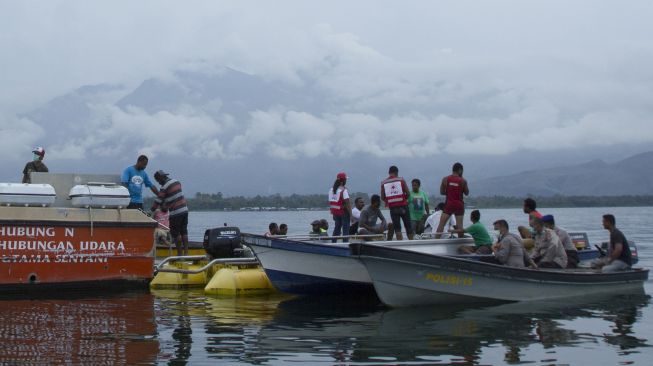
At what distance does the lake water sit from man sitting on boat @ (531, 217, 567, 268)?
0.78 metres

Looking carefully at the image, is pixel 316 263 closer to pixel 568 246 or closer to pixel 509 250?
pixel 509 250

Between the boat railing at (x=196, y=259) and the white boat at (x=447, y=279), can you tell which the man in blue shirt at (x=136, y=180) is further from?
the white boat at (x=447, y=279)

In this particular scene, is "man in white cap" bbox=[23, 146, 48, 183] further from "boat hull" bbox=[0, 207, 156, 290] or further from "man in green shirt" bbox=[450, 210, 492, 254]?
"man in green shirt" bbox=[450, 210, 492, 254]

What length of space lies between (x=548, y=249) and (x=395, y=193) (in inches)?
122

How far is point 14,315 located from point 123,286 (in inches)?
117

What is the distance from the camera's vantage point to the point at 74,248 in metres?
15.1

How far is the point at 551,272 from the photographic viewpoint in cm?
1523

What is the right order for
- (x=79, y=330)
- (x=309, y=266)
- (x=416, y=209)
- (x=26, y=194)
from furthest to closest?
(x=416, y=209)
(x=309, y=266)
(x=26, y=194)
(x=79, y=330)

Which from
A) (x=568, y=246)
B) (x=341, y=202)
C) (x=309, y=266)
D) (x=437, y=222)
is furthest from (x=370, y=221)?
(x=568, y=246)

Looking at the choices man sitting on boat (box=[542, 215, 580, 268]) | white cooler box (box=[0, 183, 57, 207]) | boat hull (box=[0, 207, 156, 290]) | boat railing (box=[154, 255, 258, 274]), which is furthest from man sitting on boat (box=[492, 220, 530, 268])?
white cooler box (box=[0, 183, 57, 207])

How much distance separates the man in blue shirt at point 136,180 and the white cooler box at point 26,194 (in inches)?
68.9

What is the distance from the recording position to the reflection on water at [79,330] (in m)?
9.86

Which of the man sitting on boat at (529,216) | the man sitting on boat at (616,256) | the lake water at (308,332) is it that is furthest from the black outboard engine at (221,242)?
the man sitting on boat at (616,256)

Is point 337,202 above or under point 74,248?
above
